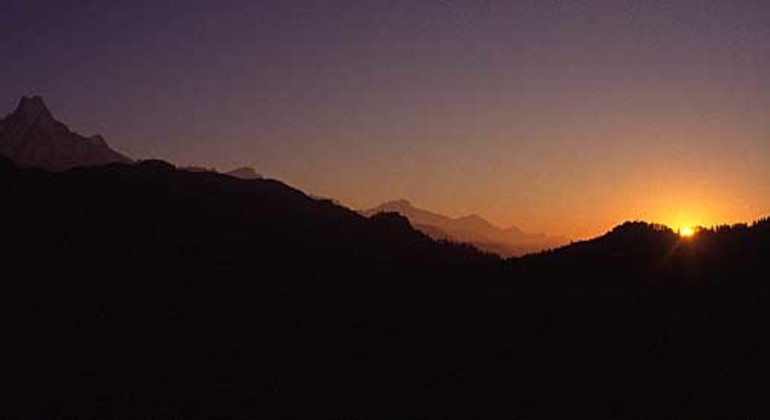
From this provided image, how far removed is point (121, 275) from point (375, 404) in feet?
246

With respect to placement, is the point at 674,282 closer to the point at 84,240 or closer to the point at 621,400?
the point at 621,400

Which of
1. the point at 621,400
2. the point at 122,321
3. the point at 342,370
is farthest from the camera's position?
the point at 122,321

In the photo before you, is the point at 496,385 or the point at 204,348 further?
the point at 204,348

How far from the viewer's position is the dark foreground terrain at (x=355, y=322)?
173ft

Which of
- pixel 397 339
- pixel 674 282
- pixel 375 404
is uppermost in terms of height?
pixel 674 282

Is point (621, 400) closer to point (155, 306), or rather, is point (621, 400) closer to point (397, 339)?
point (397, 339)

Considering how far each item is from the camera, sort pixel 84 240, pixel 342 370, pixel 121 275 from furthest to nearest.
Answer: pixel 84 240 < pixel 121 275 < pixel 342 370

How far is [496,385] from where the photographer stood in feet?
188

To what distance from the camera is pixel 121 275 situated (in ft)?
407

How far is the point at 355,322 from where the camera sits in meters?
87.0

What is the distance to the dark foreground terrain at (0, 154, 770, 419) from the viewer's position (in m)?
52.7

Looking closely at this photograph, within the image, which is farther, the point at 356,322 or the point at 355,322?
the point at 355,322

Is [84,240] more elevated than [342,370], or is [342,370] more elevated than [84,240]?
[84,240]

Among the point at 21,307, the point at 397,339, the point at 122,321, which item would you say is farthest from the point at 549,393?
the point at 21,307
